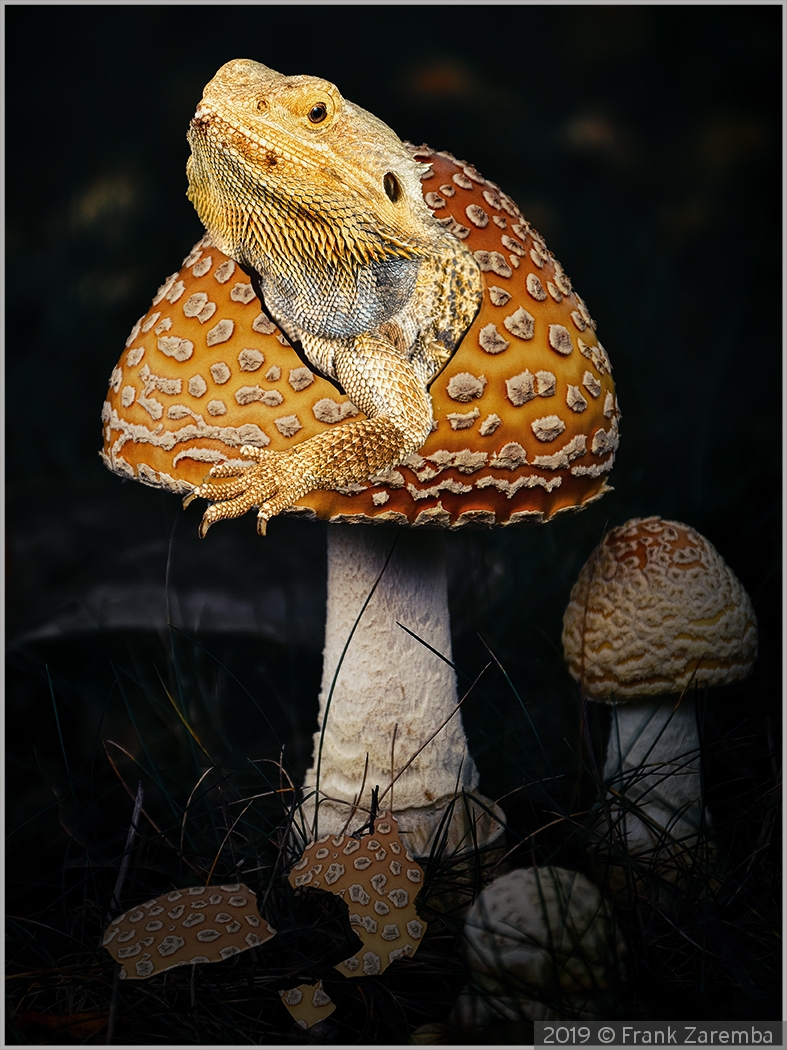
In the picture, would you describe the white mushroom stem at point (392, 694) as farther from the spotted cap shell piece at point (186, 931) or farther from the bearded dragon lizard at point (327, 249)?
the bearded dragon lizard at point (327, 249)

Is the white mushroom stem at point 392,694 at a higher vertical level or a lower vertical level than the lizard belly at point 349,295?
lower

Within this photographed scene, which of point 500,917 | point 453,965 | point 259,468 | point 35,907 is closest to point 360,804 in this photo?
point 453,965

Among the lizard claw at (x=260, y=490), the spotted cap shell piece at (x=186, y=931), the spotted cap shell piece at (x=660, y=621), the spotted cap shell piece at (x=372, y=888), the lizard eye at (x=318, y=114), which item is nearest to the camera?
the lizard claw at (x=260, y=490)

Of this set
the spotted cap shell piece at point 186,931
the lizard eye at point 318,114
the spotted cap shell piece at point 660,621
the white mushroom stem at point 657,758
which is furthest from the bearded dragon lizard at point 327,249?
the white mushroom stem at point 657,758

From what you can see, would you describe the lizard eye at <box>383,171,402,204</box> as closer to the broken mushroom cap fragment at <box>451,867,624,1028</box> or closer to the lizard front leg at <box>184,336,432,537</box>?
the lizard front leg at <box>184,336,432,537</box>

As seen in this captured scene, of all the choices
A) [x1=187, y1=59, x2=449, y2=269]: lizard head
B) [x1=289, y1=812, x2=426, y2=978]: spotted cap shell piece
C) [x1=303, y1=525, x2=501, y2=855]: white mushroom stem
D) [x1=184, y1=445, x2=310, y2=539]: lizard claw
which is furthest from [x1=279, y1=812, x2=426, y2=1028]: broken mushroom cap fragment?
[x1=187, y1=59, x2=449, y2=269]: lizard head

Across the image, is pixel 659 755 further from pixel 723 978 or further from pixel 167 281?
pixel 167 281

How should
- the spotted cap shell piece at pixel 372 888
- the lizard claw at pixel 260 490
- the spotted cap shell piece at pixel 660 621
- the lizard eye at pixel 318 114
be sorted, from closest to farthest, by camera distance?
the lizard claw at pixel 260 490, the lizard eye at pixel 318 114, the spotted cap shell piece at pixel 372 888, the spotted cap shell piece at pixel 660 621
